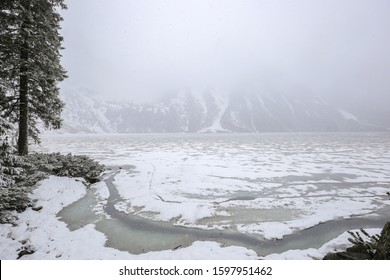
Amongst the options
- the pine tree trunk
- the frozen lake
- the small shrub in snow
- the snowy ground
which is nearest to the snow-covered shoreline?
the snowy ground

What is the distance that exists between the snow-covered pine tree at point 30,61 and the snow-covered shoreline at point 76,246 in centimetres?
614

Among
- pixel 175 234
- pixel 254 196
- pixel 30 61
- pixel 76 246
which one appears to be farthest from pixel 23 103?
pixel 254 196

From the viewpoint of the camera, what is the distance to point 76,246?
7.65m

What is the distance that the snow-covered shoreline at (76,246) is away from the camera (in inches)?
280

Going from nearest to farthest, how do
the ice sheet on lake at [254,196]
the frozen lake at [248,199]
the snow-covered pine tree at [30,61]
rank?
the frozen lake at [248,199]
the ice sheet on lake at [254,196]
the snow-covered pine tree at [30,61]

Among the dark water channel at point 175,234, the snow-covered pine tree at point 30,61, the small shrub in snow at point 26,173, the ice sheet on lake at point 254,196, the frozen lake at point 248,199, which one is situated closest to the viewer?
the small shrub in snow at point 26,173

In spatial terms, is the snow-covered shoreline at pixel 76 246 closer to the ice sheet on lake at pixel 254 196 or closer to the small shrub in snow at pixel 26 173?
the small shrub in snow at pixel 26 173

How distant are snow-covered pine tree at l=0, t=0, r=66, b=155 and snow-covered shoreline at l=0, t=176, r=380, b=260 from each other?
614 centimetres

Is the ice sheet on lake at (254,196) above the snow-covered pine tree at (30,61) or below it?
below

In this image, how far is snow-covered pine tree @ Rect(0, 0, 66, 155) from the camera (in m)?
11.6

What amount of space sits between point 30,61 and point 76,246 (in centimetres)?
1007

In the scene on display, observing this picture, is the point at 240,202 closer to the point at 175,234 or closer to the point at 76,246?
the point at 175,234

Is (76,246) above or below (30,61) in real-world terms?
below

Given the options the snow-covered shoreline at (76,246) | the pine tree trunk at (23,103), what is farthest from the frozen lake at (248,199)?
the pine tree trunk at (23,103)
